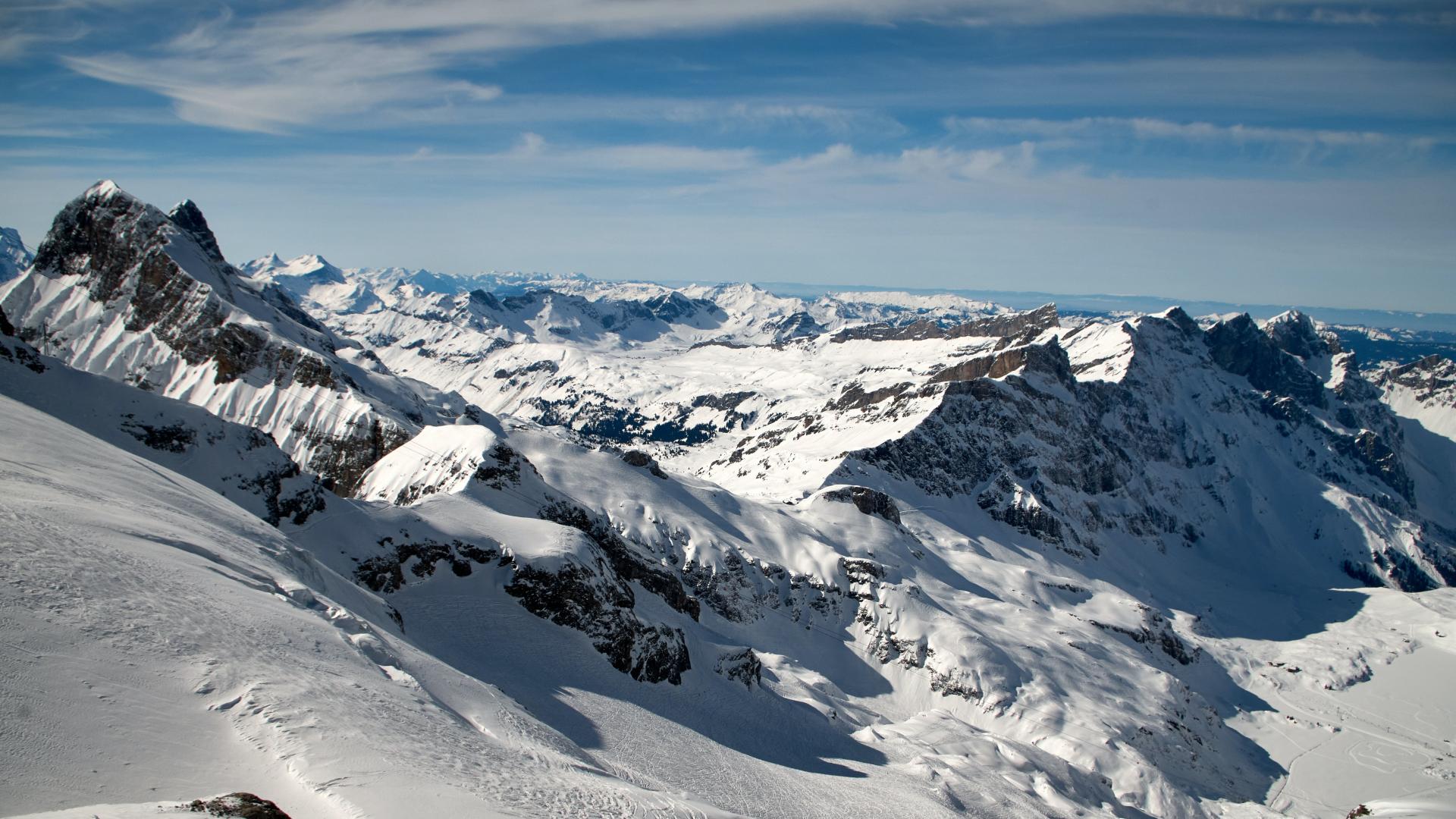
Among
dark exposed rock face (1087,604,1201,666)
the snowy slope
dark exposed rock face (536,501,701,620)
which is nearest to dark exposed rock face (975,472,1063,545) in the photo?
dark exposed rock face (1087,604,1201,666)

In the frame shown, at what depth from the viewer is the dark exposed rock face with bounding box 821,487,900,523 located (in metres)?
153

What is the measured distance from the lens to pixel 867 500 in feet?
508

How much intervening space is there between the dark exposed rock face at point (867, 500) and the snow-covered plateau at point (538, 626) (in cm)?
55

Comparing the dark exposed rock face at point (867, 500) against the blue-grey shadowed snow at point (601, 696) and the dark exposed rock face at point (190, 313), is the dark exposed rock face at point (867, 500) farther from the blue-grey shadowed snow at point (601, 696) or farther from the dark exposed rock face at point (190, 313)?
the dark exposed rock face at point (190, 313)

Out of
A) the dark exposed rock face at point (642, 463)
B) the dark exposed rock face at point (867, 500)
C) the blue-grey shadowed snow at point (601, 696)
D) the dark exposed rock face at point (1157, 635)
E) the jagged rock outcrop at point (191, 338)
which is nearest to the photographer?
the blue-grey shadowed snow at point (601, 696)

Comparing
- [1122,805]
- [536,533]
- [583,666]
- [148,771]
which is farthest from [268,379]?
[1122,805]

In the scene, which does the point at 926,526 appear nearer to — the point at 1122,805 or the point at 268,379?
the point at 1122,805

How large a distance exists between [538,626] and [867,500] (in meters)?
104

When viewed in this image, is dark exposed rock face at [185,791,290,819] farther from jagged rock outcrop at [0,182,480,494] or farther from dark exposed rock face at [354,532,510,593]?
jagged rock outcrop at [0,182,480,494]

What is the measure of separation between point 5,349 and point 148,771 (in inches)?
2523

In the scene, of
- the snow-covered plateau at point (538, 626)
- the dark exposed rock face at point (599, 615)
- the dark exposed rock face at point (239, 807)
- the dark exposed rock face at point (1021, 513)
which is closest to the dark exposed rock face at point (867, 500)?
the snow-covered plateau at point (538, 626)

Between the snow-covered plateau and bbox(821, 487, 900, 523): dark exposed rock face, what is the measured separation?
0.55m

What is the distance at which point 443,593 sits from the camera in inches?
2331

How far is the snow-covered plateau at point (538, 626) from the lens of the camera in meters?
25.5
